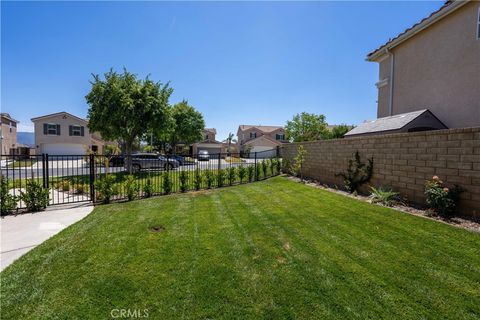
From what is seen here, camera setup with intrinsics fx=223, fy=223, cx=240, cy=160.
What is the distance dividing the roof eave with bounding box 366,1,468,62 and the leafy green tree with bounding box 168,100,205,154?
24.7 metres

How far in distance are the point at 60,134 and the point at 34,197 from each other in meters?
27.7

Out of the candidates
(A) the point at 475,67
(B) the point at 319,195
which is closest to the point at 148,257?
(B) the point at 319,195

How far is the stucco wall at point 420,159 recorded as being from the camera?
441cm

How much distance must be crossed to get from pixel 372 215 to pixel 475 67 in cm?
607

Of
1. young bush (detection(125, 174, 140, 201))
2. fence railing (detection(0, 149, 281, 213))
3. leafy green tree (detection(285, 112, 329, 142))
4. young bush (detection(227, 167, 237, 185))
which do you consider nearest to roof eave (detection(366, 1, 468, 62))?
fence railing (detection(0, 149, 281, 213))

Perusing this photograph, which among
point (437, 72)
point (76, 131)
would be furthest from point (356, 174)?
point (76, 131)

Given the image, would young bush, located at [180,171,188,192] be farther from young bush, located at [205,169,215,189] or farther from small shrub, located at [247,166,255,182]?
small shrub, located at [247,166,255,182]

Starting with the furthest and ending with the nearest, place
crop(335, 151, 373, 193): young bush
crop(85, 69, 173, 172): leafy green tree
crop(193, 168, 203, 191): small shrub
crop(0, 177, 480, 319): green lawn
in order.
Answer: crop(85, 69, 173, 172): leafy green tree → crop(193, 168, 203, 191): small shrub → crop(335, 151, 373, 193): young bush → crop(0, 177, 480, 319): green lawn

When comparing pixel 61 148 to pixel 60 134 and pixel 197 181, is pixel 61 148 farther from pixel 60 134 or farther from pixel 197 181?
pixel 197 181

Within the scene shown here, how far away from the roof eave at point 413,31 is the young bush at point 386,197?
652cm

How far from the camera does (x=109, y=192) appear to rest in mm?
7238

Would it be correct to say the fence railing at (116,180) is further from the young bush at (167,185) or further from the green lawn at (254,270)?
the green lawn at (254,270)

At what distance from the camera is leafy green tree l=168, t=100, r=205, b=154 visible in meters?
31.5

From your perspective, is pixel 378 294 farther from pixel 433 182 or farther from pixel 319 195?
pixel 319 195
